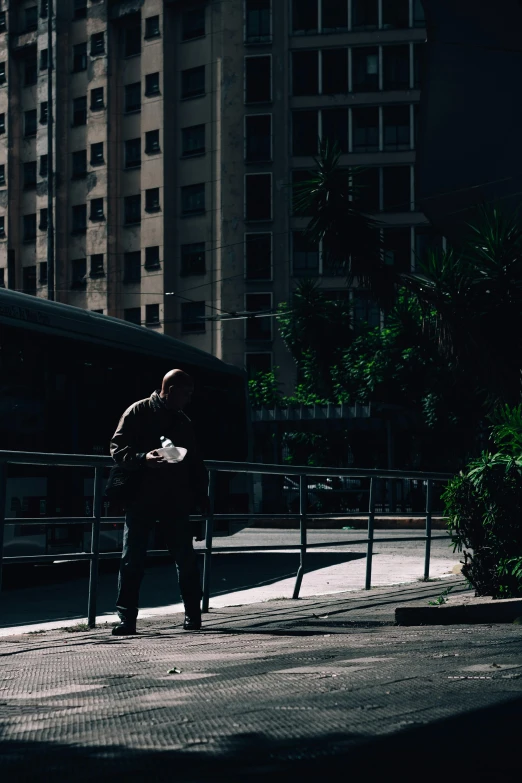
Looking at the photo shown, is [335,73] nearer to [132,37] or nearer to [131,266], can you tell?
[132,37]

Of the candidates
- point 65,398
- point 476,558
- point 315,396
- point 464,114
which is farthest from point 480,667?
point 315,396

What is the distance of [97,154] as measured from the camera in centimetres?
6406

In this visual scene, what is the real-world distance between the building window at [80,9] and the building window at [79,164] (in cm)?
696

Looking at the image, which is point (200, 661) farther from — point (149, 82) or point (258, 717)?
point (149, 82)

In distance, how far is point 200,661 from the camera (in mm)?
6230

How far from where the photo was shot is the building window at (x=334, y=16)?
197ft

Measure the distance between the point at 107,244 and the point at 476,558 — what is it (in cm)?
5546

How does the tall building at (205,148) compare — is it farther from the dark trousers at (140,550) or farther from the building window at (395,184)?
the dark trousers at (140,550)

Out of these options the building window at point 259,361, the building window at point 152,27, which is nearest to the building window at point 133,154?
the building window at point 152,27

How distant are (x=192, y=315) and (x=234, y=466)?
169 ft

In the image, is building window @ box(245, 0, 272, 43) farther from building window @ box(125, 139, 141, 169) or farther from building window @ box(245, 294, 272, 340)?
building window @ box(245, 294, 272, 340)

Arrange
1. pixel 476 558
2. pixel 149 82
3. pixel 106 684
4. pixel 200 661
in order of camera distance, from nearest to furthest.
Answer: pixel 106 684, pixel 200 661, pixel 476 558, pixel 149 82

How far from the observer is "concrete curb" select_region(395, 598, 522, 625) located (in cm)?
823

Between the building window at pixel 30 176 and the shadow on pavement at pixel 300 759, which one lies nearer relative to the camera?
the shadow on pavement at pixel 300 759
